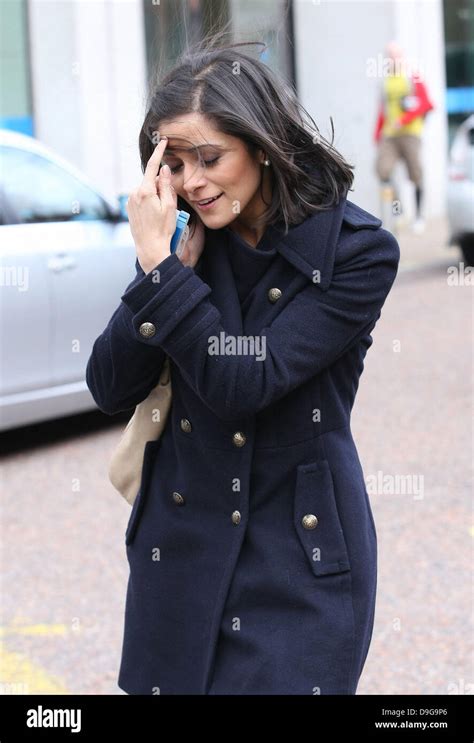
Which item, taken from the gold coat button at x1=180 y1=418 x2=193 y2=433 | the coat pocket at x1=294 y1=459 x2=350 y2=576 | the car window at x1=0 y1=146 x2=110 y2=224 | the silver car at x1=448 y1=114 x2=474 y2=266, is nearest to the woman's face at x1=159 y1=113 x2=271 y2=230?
the gold coat button at x1=180 y1=418 x2=193 y2=433

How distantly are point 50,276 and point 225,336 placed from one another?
4794 millimetres

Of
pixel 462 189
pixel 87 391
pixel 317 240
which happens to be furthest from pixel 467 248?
pixel 317 240

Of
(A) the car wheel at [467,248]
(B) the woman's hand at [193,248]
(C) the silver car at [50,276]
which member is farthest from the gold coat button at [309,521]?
(A) the car wheel at [467,248]

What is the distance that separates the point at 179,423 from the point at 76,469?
14.2ft

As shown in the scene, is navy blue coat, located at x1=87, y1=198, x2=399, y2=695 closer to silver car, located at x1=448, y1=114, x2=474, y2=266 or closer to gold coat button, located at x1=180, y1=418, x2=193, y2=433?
gold coat button, located at x1=180, y1=418, x2=193, y2=433

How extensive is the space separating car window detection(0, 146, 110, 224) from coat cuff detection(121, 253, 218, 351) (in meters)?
4.82

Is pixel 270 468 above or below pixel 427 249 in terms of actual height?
above

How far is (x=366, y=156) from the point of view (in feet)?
55.7

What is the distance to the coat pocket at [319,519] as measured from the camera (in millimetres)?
2248

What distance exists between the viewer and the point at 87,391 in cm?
712

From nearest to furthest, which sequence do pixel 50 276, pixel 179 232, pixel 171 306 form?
pixel 171 306
pixel 179 232
pixel 50 276
